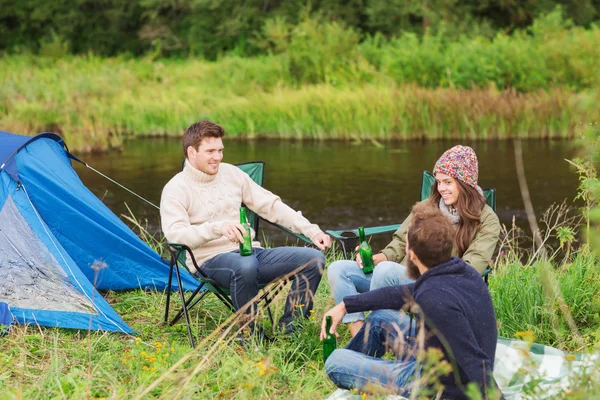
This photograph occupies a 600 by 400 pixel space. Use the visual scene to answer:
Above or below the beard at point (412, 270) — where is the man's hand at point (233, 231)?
below

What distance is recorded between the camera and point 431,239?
260cm

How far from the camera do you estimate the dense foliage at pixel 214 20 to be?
1950cm

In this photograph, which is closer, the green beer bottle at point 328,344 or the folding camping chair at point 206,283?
the green beer bottle at point 328,344

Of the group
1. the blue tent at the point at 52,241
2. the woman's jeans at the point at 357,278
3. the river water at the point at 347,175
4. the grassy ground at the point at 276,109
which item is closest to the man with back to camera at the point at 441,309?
the woman's jeans at the point at 357,278

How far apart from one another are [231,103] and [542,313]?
1030 cm

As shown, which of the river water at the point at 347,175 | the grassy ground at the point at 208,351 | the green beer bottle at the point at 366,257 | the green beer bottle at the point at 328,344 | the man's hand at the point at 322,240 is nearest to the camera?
the grassy ground at the point at 208,351

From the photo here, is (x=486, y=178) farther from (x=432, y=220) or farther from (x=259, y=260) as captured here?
(x=432, y=220)

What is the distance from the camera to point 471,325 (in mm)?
2559

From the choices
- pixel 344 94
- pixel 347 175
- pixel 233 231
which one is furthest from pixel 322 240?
pixel 344 94

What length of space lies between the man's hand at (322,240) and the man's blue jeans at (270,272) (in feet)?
0.19

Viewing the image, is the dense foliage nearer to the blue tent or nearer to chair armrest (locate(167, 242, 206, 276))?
the blue tent

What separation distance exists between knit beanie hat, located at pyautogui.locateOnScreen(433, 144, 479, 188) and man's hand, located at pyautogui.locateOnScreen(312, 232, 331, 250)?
563mm

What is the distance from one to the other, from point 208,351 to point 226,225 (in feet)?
2.51

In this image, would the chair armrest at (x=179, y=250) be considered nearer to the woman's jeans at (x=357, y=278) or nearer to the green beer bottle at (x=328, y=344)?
the woman's jeans at (x=357, y=278)
